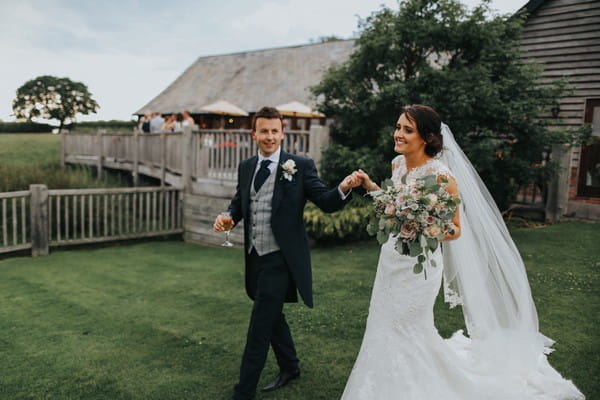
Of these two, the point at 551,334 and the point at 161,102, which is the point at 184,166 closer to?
the point at 551,334

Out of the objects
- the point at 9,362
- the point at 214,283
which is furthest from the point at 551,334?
the point at 9,362

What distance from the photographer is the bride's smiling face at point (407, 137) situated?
348 centimetres

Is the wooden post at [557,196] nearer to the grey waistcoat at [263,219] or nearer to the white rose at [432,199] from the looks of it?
the grey waistcoat at [263,219]

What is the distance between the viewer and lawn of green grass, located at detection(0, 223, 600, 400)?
4375 millimetres

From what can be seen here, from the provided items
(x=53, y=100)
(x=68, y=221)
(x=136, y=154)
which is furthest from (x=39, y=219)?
(x=53, y=100)

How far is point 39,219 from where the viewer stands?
1032cm

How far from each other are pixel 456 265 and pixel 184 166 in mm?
9788

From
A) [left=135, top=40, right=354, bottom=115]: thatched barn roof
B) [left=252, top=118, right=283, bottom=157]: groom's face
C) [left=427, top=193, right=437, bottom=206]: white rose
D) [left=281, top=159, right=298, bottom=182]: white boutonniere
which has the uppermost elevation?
[left=135, top=40, right=354, bottom=115]: thatched barn roof

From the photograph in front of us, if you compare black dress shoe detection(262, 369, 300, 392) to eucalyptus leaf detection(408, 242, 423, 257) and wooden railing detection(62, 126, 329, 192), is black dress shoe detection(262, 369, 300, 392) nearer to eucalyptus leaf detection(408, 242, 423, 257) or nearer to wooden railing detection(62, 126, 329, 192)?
eucalyptus leaf detection(408, 242, 423, 257)

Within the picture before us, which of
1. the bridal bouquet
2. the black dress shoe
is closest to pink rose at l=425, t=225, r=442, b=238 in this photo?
the bridal bouquet

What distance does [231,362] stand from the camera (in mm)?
4801

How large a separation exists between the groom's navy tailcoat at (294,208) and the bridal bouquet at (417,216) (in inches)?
27.4

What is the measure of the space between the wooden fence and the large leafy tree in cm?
451

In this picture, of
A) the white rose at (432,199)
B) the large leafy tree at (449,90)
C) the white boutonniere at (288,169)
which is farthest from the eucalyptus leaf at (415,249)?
the large leafy tree at (449,90)
